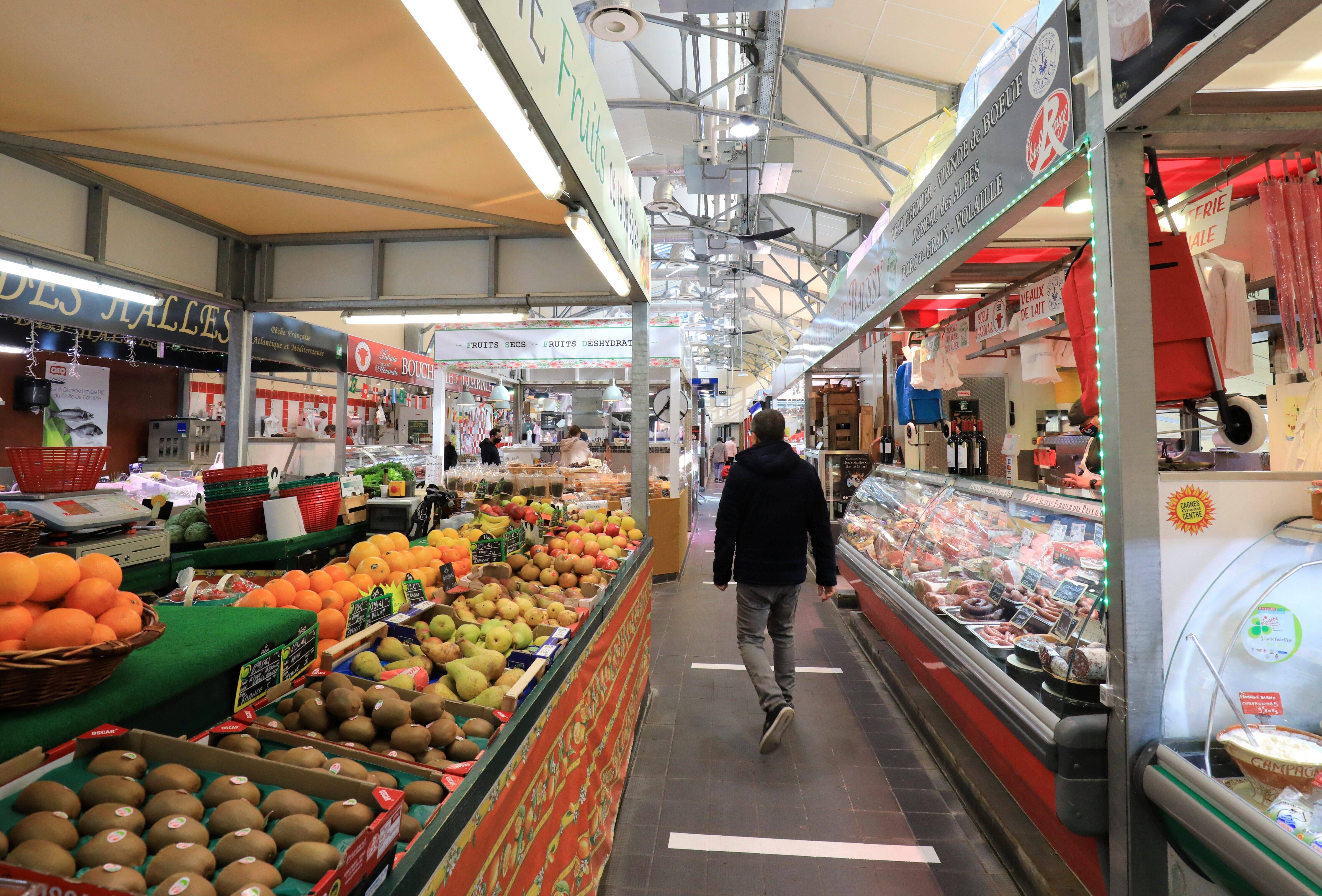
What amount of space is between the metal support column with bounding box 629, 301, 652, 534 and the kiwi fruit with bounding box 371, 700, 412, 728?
A: 10.2 ft

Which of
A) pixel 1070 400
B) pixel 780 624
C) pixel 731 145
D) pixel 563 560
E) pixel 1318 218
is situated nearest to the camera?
pixel 1318 218

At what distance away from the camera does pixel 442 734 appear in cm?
146

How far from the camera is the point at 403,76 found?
2156 mm

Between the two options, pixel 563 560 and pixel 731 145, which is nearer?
pixel 563 560

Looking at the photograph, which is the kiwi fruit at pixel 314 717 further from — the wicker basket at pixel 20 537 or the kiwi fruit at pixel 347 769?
the wicker basket at pixel 20 537

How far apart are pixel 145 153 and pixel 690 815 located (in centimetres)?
396

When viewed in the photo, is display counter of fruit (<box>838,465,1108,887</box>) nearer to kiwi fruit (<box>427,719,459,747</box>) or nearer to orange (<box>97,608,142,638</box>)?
kiwi fruit (<box>427,719,459,747</box>)

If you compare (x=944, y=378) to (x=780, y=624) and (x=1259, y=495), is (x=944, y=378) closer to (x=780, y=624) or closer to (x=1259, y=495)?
(x=780, y=624)

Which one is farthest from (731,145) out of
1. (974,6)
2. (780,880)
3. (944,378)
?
(780,880)

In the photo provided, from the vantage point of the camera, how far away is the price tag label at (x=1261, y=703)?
5.63 ft

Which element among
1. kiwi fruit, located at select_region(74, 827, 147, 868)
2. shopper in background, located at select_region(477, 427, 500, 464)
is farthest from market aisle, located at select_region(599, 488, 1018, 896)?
shopper in background, located at select_region(477, 427, 500, 464)

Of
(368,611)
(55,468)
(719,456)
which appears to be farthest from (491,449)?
(719,456)

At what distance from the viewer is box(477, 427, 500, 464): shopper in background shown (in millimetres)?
11414

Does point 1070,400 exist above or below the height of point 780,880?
above
